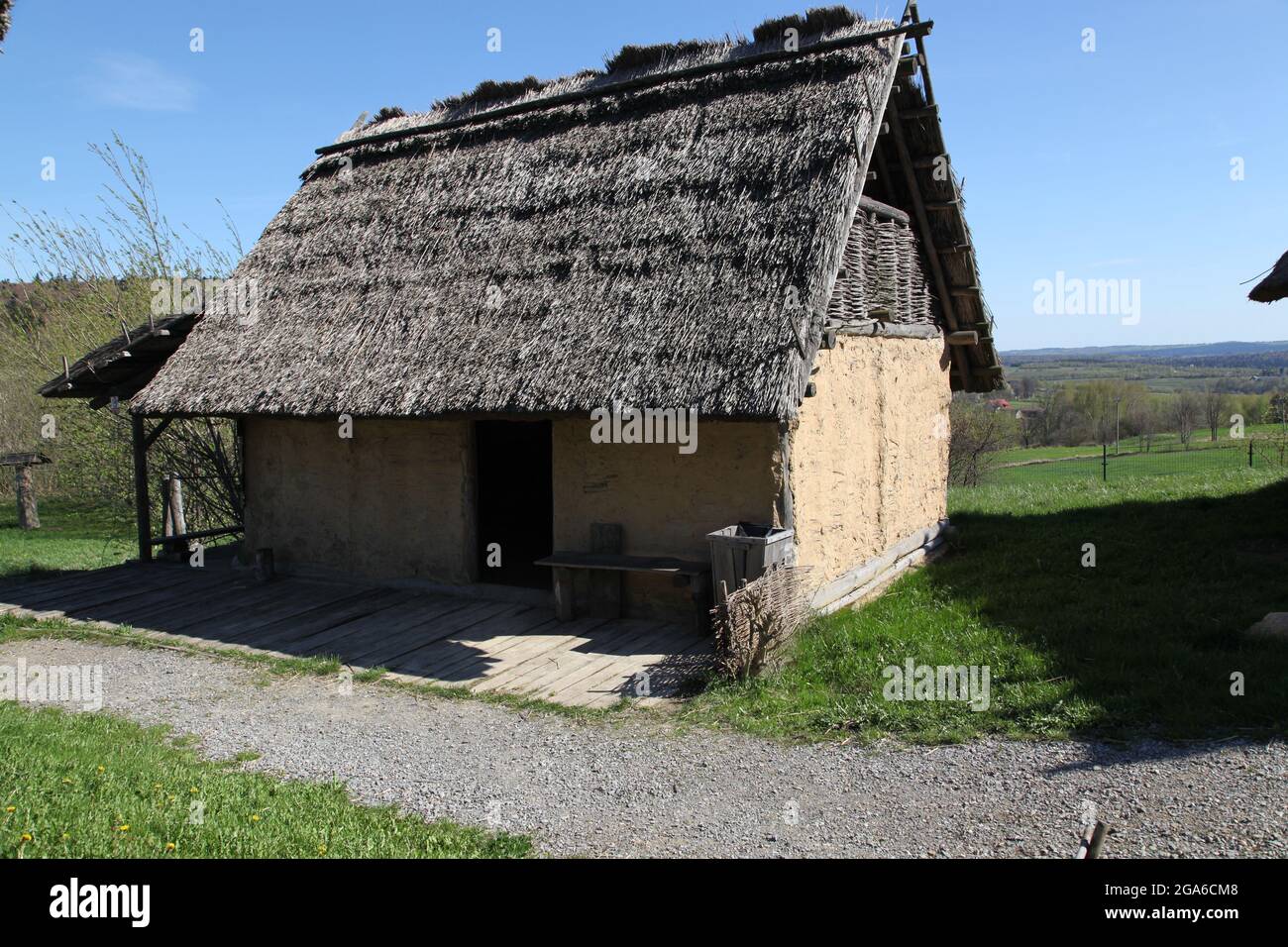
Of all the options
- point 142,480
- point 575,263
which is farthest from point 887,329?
point 142,480

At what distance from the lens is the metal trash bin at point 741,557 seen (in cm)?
682

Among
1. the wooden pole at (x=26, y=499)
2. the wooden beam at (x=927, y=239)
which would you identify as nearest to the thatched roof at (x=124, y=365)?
the wooden pole at (x=26, y=499)

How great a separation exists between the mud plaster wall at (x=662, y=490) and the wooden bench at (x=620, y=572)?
143 mm

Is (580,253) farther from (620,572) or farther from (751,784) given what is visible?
(751,784)

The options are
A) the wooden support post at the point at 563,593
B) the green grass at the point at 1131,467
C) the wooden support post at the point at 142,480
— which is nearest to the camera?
the wooden support post at the point at 563,593

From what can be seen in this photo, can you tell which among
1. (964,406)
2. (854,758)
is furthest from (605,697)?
(964,406)

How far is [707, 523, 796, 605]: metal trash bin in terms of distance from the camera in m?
6.82

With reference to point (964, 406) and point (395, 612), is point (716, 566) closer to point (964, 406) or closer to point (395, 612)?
point (395, 612)

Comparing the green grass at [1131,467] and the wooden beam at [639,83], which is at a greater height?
the wooden beam at [639,83]

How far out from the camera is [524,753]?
559cm

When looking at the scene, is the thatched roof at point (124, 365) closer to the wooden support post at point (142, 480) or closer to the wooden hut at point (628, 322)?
the wooden hut at point (628, 322)

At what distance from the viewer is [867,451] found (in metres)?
8.99

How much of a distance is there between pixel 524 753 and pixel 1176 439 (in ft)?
83.4

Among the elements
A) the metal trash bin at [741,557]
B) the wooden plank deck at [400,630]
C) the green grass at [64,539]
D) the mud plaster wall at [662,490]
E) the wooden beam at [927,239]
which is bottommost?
the wooden plank deck at [400,630]
